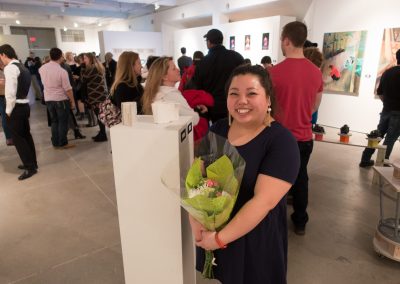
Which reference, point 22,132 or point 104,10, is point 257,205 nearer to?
point 22,132

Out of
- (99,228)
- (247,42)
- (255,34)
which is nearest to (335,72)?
(255,34)

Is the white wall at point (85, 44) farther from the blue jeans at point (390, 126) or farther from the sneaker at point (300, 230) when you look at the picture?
the sneaker at point (300, 230)

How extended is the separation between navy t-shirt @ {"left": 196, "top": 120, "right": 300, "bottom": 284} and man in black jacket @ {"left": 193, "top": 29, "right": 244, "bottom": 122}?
1723mm

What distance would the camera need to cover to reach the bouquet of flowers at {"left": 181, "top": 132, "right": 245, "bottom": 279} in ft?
3.27

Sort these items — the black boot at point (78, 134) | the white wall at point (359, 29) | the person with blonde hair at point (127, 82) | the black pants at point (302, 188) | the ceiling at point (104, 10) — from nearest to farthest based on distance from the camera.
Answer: the black pants at point (302, 188) → the person with blonde hair at point (127, 82) → the white wall at point (359, 29) → the black boot at point (78, 134) → the ceiling at point (104, 10)

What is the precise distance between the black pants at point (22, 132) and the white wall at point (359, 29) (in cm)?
573

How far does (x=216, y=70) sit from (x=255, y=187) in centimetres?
212

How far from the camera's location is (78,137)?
573cm

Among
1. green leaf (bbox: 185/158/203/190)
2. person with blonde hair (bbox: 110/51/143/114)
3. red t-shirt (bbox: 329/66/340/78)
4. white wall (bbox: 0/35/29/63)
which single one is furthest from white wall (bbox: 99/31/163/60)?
green leaf (bbox: 185/158/203/190)

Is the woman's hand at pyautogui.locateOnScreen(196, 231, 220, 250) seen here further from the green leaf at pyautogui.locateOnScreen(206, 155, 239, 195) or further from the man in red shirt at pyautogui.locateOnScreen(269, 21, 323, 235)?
the man in red shirt at pyautogui.locateOnScreen(269, 21, 323, 235)

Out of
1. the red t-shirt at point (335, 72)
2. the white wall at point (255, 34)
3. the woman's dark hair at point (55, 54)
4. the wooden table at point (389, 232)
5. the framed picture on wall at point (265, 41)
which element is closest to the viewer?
the wooden table at point (389, 232)

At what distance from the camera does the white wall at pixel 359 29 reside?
17.5ft

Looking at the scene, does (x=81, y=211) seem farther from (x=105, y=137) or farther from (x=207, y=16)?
(x=207, y=16)

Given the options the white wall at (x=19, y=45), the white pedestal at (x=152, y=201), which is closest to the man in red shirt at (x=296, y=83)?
the white pedestal at (x=152, y=201)
